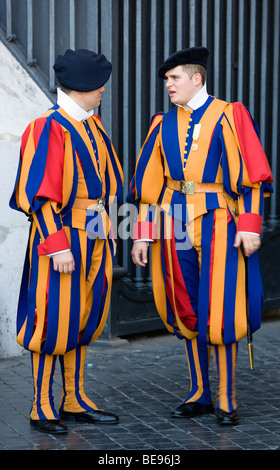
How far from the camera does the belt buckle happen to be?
171 inches

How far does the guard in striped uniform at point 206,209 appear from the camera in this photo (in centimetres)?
429

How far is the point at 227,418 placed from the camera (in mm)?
4363

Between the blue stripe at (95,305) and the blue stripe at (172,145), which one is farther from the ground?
the blue stripe at (172,145)

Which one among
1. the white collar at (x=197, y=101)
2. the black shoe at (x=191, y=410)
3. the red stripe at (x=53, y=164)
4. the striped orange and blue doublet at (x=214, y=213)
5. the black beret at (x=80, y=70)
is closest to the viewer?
the red stripe at (x=53, y=164)

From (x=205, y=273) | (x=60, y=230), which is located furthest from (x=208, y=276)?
(x=60, y=230)

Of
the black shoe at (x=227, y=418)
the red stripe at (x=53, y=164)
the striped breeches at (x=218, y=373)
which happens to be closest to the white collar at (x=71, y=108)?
the red stripe at (x=53, y=164)

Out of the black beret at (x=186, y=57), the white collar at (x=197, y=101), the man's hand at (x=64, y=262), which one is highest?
the black beret at (x=186, y=57)

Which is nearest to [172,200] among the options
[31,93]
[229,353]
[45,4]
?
[229,353]

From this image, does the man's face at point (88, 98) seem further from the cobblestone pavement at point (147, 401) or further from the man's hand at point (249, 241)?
the cobblestone pavement at point (147, 401)

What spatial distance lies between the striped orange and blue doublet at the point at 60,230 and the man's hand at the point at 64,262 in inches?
1.4

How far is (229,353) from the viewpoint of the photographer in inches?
174

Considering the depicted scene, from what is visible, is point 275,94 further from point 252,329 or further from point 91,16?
point 252,329

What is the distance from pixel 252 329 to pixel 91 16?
263 cm

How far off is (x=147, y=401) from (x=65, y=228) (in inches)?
46.7
